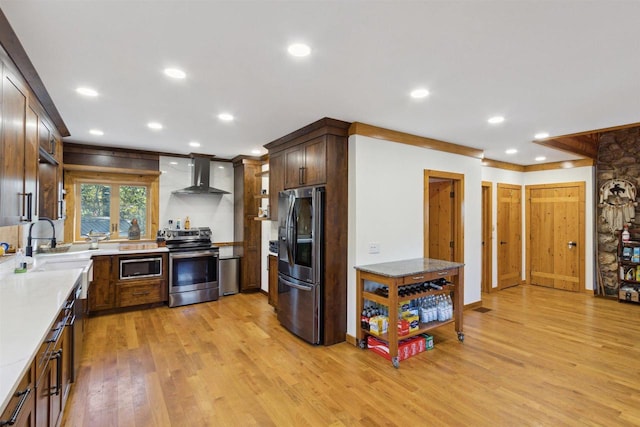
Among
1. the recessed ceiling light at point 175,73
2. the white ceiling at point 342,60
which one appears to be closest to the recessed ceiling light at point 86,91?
the white ceiling at point 342,60

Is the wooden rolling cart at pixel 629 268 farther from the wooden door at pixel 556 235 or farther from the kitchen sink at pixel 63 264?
the kitchen sink at pixel 63 264

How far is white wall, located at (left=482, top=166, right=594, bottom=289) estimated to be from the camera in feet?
18.9

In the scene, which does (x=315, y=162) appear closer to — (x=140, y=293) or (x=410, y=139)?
(x=410, y=139)

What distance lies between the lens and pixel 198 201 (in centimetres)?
589

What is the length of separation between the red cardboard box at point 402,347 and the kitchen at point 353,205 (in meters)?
0.27

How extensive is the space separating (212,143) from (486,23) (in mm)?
3948

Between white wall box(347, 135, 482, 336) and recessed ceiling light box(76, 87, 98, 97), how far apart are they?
246 centimetres

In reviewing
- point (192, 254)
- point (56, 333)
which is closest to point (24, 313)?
point (56, 333)

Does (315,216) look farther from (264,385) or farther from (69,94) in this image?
(69,94)

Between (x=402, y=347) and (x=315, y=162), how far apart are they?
2.20 meters

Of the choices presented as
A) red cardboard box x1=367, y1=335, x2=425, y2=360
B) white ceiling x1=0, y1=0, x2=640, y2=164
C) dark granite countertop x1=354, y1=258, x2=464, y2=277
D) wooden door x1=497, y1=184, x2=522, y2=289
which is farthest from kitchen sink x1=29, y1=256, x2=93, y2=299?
wooden door x1=497, y1=184, x2=522, y2=289

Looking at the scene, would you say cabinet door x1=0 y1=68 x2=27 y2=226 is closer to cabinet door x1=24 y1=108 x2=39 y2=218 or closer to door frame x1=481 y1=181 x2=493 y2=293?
cabinet door x1=24 y1=108 x2=39 y2=218

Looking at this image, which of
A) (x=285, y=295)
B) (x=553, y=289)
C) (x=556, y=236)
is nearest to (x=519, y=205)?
(x=556, y=236)

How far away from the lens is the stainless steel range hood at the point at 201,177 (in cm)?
550
